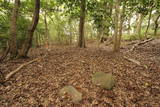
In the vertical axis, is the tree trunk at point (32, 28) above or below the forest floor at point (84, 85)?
above

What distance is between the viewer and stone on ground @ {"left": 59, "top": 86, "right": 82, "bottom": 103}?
310 centimetres

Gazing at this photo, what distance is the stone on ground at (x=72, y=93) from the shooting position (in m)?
3.10

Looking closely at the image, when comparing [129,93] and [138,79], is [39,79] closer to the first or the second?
[129,93]

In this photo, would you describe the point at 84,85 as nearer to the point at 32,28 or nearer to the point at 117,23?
the point at 117,23

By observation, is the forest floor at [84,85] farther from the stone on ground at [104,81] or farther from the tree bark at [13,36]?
the tree bark at [13,36]

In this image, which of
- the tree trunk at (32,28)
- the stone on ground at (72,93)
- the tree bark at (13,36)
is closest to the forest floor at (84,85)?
the stone on ground at (72,93)

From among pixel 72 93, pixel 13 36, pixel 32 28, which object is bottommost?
pixel 72 93

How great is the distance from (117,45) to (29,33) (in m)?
5.11

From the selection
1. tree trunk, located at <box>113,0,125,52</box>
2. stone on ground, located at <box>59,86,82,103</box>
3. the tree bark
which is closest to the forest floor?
stone on ground, located at <box>59,86,82,103</box>

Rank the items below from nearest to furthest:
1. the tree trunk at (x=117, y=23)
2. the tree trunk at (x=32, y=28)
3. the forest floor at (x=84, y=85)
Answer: the forest floor at (x=84, y=85) → the tree trunk at (x=32, y=28) → the tree trunk at (x=117, y=23)

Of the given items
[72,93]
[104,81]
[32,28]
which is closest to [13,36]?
[32,28]

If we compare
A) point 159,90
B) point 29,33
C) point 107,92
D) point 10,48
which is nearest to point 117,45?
point 159,90

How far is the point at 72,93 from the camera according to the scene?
3264 mm

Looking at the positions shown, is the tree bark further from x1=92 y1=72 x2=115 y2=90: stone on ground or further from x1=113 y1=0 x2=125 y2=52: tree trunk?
x1=113 y1=0 x2=125 y2=52: tree trunk
